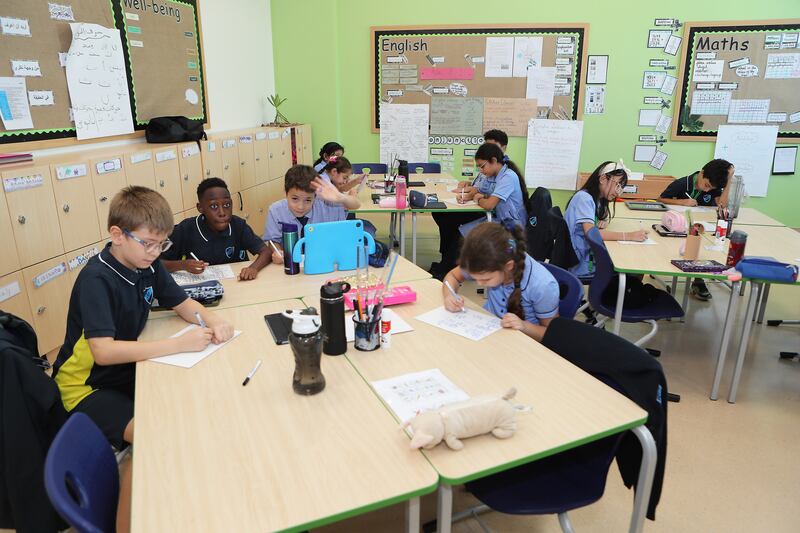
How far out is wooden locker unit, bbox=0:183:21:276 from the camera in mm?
2615

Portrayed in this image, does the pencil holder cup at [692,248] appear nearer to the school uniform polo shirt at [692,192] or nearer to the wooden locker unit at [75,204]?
the school uniform polo shirt at [692,192]

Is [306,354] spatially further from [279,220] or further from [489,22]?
[489,22]

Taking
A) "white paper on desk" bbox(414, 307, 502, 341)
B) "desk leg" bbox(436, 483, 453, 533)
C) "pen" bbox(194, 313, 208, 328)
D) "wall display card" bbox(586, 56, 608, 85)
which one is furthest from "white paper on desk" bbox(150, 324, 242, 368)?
"wall display card" bbox(586, 56, 608, 85)

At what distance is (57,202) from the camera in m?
2.93

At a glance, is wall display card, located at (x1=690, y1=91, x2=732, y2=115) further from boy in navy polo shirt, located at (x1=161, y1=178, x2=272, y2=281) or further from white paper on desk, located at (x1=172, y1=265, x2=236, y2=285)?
white paper on desk, located at (x1=172, y1=265, x2=236, y2=285)

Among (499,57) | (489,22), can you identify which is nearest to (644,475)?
(499,57)

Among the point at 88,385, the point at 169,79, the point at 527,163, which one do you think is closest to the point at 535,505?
the point at 88,385

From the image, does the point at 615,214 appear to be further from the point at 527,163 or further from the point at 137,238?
the point at 137,238

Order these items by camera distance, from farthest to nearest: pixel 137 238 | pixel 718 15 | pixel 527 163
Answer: pixel 527 163 → pixel 718 15 → pixel 137 238

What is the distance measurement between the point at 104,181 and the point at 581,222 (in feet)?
9.82

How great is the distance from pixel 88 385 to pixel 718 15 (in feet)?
22.4

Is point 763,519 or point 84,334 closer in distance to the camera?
point 84,334

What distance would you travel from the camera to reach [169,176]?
156 inches

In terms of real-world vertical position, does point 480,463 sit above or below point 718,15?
below
